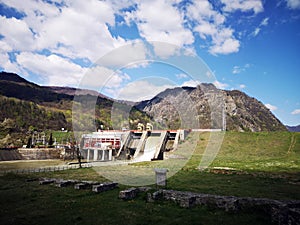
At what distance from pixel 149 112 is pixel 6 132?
6919cm

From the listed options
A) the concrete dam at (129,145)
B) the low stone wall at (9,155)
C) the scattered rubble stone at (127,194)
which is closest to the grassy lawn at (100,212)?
the scattered rubble stone at (127,194)

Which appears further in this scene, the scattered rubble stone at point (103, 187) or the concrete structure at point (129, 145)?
the concrete structure at point (129, 145)

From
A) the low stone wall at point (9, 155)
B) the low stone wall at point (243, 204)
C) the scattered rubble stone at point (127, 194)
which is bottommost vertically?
the low stone wall at point (9, 155)

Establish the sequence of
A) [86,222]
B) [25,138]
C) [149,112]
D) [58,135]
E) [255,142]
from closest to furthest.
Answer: [86,222], [255,142], [25,138], [58,135], [149,112]

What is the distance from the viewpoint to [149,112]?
132625mm

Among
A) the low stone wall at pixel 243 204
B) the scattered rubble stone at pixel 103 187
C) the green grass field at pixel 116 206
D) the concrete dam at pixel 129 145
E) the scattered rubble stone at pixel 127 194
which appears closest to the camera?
the low stone wall at pixel 243 204

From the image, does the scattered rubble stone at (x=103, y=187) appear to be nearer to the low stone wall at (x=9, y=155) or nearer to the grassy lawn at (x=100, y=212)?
the grassy lawn at (x=100, y=212)

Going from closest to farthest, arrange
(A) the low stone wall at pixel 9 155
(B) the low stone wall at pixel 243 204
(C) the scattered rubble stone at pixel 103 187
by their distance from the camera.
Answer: (B) the low stone wall at pixel 243 204 → (C) the scattered rubble stone at pixel 103 187 → (A) the low stone wall at pixel 9 155

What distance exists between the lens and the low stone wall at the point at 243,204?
11.8 m

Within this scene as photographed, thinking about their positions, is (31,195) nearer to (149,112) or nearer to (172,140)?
(172,140)

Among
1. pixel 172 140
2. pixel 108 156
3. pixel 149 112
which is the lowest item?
pixel 108 156

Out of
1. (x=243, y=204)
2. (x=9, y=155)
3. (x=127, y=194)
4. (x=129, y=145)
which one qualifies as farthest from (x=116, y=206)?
(x=9, y=155)

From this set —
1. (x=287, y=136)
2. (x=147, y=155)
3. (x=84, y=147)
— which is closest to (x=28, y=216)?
(x=147, y=155)

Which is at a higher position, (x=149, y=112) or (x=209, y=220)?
(x=149, y=112)
